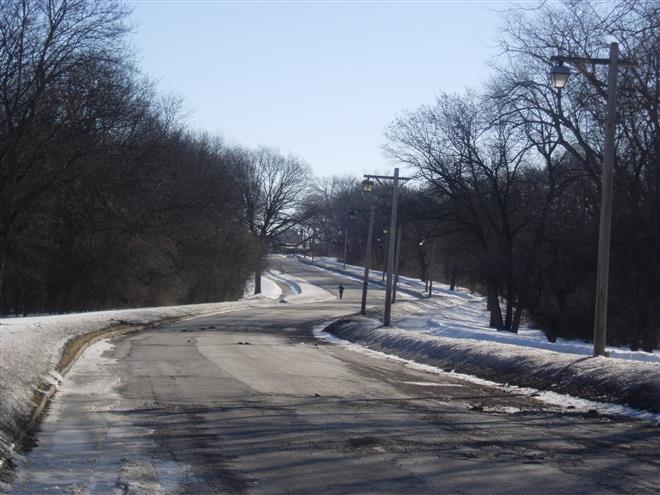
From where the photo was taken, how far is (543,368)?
1733cm

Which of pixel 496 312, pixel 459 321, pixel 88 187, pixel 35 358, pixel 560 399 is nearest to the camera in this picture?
pixel 560 399

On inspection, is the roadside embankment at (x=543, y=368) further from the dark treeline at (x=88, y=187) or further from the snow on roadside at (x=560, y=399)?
the dark treeline at (x=88, y=187)

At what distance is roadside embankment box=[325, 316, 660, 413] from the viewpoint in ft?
44.9

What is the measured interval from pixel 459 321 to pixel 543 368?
3057cm

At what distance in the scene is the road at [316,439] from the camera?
7594 mm

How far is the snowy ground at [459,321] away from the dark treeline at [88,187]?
42.8 ft

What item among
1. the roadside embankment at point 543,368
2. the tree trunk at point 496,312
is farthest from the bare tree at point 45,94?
the tree trunk at point 496,312

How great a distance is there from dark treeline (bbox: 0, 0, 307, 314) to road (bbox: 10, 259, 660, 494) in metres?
13.2

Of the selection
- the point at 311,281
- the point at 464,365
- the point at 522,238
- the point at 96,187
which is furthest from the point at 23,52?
the point at 311,281

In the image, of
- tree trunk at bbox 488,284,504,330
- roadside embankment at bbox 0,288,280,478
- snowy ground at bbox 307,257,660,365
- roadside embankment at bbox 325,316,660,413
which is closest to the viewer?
roadside embankment at bbox 0,288,280,478

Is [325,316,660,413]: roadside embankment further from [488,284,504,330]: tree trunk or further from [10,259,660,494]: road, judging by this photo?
[488,284,504,330]: tree trunk

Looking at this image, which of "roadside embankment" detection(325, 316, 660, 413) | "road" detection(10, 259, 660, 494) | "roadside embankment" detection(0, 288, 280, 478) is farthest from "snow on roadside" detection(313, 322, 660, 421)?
"roadside embankment" detection(0, 288, 280, 478)

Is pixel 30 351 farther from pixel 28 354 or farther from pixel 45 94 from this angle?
pixel 45 94

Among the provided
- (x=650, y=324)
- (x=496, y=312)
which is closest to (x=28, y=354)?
(x=650, y=324)
